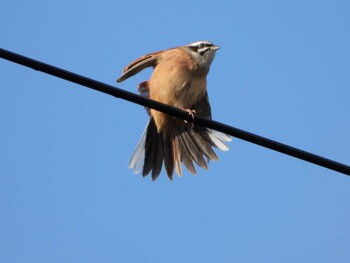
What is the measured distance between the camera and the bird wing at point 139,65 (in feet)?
26.1

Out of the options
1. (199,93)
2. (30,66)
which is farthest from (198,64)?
(30,66)

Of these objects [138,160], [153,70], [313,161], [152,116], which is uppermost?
[153,70]

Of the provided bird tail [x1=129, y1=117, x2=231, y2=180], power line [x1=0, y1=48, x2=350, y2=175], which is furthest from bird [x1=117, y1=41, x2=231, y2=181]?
power line [x1=0, y1=48, x2=350, y2=175]

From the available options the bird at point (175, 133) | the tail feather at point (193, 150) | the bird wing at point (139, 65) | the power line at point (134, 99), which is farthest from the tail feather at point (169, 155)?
the power line at point (134, 99)

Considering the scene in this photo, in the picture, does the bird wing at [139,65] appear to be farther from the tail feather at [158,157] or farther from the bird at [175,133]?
the tail feather at [158,157]

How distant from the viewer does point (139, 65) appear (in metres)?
8.21

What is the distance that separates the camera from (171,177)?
27.5ft

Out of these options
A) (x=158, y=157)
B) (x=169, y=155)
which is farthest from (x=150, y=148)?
(x=169, y=155)

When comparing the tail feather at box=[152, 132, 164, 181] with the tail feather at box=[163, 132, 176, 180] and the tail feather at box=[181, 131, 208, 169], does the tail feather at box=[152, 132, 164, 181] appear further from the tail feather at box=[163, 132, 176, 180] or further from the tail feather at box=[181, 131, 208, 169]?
the tail feather at box=[181, 131, 208, 169]

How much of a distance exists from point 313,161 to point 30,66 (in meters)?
1.97

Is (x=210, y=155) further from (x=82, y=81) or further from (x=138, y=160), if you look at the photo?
(x=82, y=81)

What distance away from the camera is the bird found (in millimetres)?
8195

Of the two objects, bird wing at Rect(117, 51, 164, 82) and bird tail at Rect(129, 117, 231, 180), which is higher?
bird wing at Rect(117, 51, 164, 82)

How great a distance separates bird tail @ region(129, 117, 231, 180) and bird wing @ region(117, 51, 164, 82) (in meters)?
0.66
